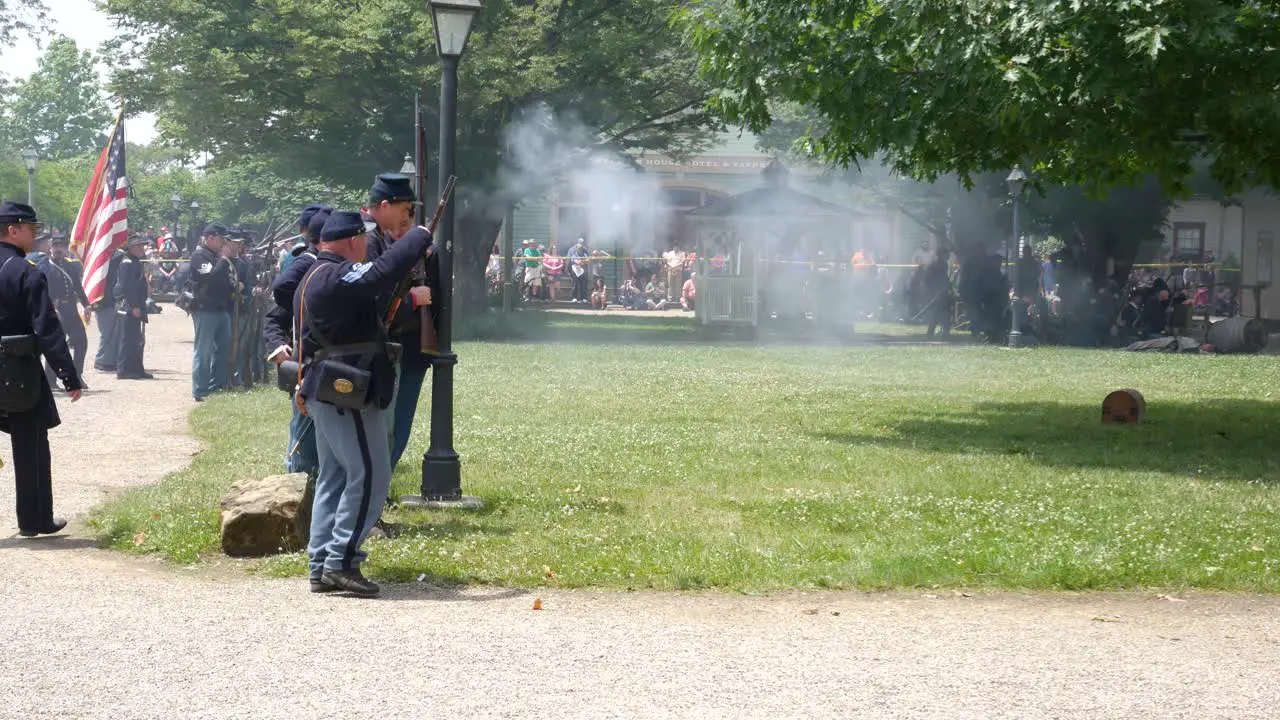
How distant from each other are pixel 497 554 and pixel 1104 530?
11.6 feet

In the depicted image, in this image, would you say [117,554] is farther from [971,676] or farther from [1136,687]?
[1136,687]

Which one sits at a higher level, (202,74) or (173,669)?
(202,74)

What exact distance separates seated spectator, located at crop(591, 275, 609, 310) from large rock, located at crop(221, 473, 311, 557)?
37.0 m

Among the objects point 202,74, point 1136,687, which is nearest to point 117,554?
point 1136,687

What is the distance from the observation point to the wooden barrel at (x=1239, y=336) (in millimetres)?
29562

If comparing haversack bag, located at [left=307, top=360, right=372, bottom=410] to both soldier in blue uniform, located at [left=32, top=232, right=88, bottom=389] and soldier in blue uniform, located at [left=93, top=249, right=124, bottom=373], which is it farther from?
soldier in blue uniform, located at [left=93, top=249, right=124, bottom=373]

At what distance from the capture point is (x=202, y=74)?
3238cm

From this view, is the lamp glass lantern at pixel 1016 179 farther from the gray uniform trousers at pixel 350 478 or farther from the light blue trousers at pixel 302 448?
the gray uniform trousers at pixel 350 478

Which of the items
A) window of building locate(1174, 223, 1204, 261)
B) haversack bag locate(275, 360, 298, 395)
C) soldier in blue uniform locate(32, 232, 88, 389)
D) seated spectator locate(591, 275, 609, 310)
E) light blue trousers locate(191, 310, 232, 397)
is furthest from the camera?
window of building locate(1174, 223, 1204, 261)

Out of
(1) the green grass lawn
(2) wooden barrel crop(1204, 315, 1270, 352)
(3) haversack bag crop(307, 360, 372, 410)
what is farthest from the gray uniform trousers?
(2) wooden barrel crop(1204, 315, 1270, 352)

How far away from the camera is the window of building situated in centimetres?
4622

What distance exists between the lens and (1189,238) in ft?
164

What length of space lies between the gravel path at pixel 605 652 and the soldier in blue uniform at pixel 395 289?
1754 millimetres

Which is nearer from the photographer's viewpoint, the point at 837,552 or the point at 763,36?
the point at 837,552
